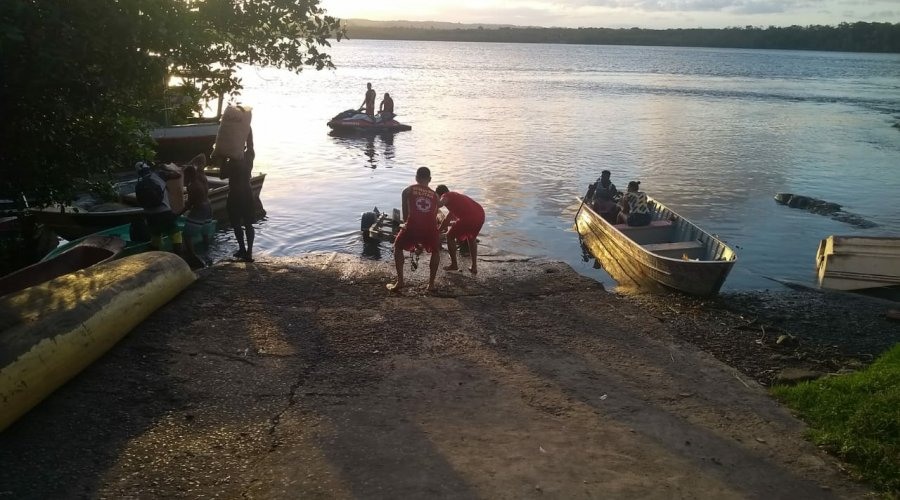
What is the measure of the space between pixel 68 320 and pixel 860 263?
14.2m

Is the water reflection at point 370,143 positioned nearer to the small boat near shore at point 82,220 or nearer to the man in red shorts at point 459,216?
the small boat near shore at point 82,220

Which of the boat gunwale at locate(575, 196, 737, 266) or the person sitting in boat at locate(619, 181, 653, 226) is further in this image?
the person sitting in boat at locate(619, 181, 653, 226)

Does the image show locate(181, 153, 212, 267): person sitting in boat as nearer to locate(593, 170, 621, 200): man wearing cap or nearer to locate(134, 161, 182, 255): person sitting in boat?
locate(134, 161, 182, 255): person sitting in boat

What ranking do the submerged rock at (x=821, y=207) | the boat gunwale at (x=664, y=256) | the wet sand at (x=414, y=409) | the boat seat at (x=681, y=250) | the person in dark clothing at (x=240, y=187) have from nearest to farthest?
1. the wet sand at (x=414, y=409)
2. the person in dark clothing at (x=240, y=187)
3. the boat gunwale at (x=664, y=256)
4. the boat seat at (x=681, y=250)
5. the submerged rock at (x=821, y=207)

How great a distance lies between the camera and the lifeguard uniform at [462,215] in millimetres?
10180

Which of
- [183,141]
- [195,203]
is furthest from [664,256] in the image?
[183,141]

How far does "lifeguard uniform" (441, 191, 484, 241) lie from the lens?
10180 mm

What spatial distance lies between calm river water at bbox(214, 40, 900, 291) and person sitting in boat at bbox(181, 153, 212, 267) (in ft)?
10.3

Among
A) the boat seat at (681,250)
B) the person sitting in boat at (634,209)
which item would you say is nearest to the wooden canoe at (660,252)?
the boat seat at (681,250)

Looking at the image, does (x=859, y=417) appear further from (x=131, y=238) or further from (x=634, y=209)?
(x=131, y=238)

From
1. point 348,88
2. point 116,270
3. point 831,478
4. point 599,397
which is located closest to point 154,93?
point 116,270

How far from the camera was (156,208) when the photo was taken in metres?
9.92

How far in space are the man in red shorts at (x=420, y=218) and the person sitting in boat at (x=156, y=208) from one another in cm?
390

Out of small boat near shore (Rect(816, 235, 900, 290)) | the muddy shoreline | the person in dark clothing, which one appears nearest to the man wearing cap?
the muddy shoreline
